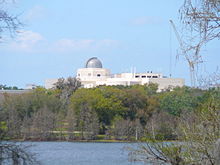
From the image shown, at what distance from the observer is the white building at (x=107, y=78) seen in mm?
144875

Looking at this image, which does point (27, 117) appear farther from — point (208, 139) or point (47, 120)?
point (208, 139)

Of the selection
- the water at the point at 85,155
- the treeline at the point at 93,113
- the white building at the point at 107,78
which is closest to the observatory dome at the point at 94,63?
the white building at the point at 107,78

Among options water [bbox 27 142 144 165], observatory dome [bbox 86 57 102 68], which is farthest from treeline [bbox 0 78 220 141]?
observatory dome [bbox 86 57 102 68]

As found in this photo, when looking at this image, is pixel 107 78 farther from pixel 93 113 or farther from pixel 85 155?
pixel 85 155

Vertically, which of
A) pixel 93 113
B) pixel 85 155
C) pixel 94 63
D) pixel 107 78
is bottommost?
pixel 85 155

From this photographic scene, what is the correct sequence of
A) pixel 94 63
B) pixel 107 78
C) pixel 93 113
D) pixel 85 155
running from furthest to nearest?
1. pixel 94 63
2. pixel 107 78
3. pixel 93 113
4. pixel 85 155

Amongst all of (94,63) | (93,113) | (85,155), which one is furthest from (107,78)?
(85,155)

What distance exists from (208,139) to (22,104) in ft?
187

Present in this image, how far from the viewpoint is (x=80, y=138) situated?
6562 centimetres

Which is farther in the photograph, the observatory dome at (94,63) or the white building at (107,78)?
the observatory dome at (94,63)

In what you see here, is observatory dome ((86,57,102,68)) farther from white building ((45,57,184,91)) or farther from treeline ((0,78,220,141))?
treeline ((0,78,220,141))

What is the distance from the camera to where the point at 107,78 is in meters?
152

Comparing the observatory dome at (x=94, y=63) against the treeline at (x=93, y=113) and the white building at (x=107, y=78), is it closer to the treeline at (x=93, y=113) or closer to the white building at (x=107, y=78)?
the white building at (x=107, y=78)

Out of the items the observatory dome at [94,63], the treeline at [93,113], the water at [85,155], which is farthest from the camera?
the observatory dome at [94,63]
